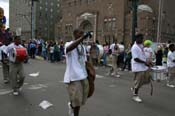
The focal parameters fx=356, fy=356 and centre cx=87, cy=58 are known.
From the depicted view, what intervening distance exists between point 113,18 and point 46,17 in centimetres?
5640

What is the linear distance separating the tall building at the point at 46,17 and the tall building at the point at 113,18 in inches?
1487

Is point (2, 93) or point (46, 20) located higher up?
point (46, 20)

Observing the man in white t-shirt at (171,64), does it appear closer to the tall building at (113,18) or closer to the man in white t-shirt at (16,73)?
the man in white t-shirt at (16,73)

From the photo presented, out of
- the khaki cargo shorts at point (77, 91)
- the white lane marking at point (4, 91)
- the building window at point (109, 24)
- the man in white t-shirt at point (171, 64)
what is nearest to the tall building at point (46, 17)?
the building window at point (109, 24)

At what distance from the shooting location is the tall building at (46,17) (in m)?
116

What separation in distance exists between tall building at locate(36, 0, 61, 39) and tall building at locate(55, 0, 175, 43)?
37759mm

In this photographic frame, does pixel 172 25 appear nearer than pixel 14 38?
No

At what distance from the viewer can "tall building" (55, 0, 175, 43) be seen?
197 feet

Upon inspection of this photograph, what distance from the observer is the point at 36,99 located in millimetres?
9633

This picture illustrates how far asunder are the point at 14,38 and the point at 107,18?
58.0 metres

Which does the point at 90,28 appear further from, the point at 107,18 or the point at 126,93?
the point at 126,93

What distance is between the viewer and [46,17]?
119375mm

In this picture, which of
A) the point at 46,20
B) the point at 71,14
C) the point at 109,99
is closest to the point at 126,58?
the point at 109,99

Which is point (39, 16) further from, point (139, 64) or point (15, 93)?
point (139, 64)
